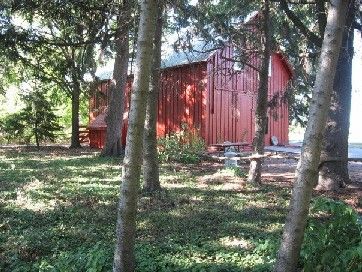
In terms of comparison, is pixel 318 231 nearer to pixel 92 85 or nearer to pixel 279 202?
Result: pixel 279 202

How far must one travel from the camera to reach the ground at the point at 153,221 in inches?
210

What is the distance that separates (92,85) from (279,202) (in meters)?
9.77

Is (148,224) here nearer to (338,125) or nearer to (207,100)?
(338,125)

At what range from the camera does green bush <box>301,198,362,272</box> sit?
3.68 meters

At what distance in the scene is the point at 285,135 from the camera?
28.5m

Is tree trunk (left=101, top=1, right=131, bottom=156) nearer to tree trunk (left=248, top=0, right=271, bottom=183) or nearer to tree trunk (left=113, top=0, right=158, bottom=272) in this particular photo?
tree trunk (left=248, top=0, right=271, bottom=183)

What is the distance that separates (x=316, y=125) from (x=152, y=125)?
5.93 meters

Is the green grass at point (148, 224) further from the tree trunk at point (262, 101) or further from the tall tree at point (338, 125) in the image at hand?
the tall tree at point (338, 125)

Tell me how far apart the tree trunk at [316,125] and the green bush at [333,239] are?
0.64 ft

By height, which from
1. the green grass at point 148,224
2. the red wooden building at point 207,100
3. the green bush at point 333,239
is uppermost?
the red wooden building at point 207,100

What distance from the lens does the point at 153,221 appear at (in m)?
7.34

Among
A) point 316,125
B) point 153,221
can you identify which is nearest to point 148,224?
point 153,221

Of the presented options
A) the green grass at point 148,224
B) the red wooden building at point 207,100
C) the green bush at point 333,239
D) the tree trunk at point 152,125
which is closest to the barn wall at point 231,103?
the red wooden building at point 207,100

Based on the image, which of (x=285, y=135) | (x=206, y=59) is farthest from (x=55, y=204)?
(x=285, y=135)
